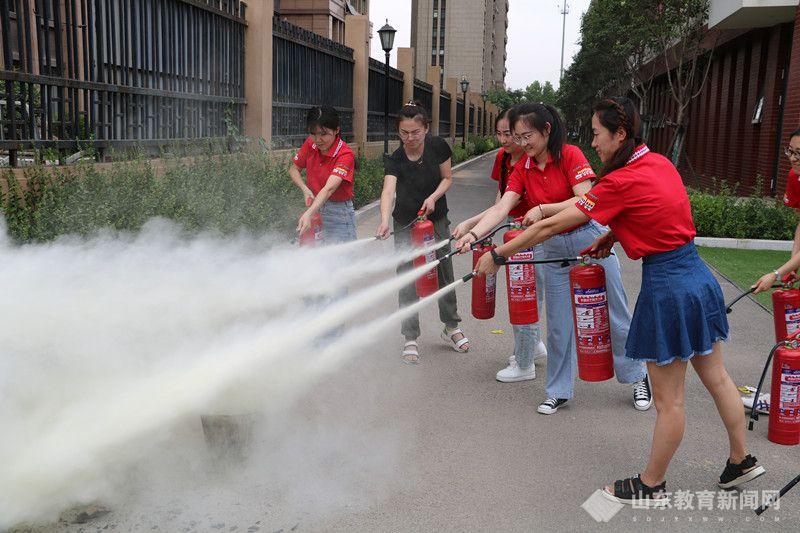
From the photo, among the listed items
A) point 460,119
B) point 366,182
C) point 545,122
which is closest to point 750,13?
point 366,182

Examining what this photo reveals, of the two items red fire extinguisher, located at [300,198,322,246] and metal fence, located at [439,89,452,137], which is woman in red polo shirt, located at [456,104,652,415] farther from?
metal fence, located at [439,89,452,137]

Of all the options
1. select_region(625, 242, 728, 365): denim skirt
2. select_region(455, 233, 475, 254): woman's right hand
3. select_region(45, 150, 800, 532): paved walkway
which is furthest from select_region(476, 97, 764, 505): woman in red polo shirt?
select_region(455, 233, 475, 254): woman's right hand

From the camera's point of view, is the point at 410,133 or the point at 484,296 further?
the point at 410,133

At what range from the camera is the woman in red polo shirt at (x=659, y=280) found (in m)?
3.64

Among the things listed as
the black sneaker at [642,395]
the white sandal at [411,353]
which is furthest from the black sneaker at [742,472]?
the white sandal at [411,353]

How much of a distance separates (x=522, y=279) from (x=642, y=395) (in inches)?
45.3

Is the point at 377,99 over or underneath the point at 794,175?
over

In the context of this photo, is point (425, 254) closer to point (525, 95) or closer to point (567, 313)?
point (567, 313)

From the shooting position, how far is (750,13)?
17406 mm

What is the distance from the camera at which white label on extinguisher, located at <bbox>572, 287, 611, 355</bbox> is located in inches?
169

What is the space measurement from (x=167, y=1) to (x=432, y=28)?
106 meters

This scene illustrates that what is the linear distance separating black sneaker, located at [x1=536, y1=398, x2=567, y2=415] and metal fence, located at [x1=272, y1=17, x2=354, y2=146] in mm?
8655

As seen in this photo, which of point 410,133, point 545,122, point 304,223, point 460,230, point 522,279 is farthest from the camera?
point 410,133

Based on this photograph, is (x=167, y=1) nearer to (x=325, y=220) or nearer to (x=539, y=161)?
(x=325, y=220)
